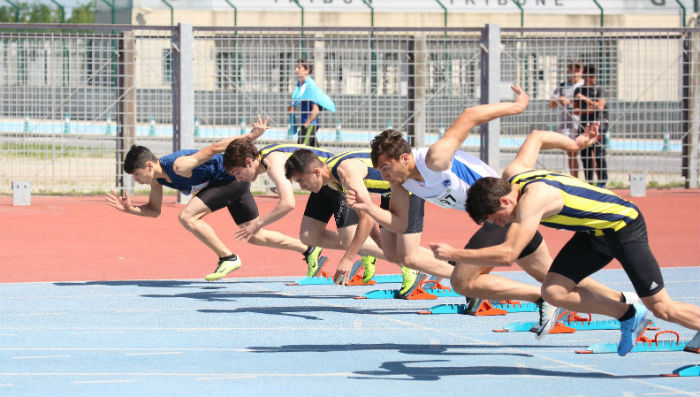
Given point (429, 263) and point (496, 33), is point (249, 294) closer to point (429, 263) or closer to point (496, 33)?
point (429, 263)

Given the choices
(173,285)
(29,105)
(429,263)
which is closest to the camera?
(429,263)

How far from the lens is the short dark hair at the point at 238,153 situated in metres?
8.91

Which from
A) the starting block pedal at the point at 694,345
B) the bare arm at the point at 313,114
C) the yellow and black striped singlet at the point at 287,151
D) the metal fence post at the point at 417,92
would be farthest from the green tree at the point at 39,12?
the starting block pedal at the point at 694,345

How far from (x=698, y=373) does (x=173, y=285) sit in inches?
213

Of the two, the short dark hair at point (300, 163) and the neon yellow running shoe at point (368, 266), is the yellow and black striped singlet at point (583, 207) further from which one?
the neon yellow running shoe at point (368, 266)

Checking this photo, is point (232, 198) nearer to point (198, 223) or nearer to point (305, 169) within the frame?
point (198, 223)

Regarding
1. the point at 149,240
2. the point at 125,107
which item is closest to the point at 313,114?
the point at 125,107

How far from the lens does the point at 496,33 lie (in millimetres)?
17500

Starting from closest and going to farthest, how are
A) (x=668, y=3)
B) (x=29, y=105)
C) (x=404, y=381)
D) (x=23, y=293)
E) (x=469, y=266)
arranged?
(x=404, y=381) < (x=469, y=266) < (x=23, y=293) < (x=29, y=105) < (x=668, y=3)

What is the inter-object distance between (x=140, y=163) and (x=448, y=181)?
339 cm

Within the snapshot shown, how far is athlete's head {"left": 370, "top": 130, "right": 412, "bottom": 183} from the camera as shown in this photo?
23.5 ft

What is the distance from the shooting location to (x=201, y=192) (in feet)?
33.4

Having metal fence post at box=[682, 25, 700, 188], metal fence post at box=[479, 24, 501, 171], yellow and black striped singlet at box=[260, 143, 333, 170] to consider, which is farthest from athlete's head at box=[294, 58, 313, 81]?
yellow and black striped singlet at box=[260, 143, 333, 170]

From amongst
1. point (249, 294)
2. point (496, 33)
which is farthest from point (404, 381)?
point (496, 33)
